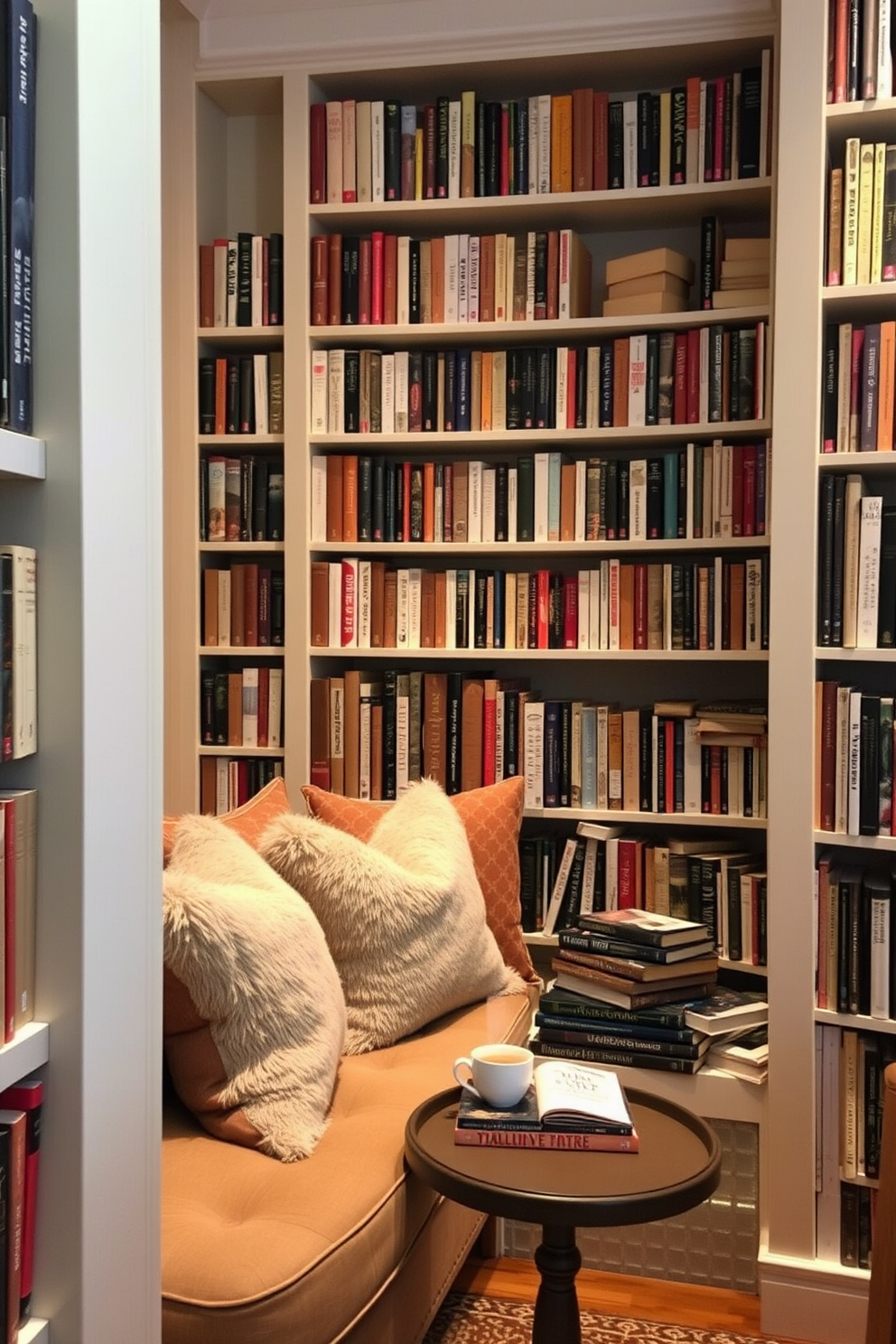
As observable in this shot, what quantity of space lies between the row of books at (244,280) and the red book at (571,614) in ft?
3.18

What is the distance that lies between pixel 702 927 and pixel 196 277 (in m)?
1.95

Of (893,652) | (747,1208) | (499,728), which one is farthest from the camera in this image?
(499,728)

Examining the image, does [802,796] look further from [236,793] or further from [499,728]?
[236,793]

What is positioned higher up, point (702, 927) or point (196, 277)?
point (196, 277)

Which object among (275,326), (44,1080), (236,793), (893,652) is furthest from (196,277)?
(44,1080)

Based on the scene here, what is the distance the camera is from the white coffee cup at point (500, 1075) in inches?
76.4

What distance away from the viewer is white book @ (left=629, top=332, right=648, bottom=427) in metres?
2.85

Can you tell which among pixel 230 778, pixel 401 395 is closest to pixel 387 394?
pixel 401 395

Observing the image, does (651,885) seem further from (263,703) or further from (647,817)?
(263,703)

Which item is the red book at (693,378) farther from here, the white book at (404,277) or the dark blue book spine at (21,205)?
the dark blue book spine at (21,205)

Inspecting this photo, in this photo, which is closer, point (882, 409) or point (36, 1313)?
point (36, 1313)

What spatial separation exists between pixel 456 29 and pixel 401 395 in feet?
2.72

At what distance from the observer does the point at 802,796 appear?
96.6 inches

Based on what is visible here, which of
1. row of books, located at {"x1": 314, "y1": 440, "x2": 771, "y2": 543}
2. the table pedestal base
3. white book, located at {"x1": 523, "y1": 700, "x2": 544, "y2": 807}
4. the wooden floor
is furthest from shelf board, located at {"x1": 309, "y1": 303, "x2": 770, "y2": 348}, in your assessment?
the wooden floor
